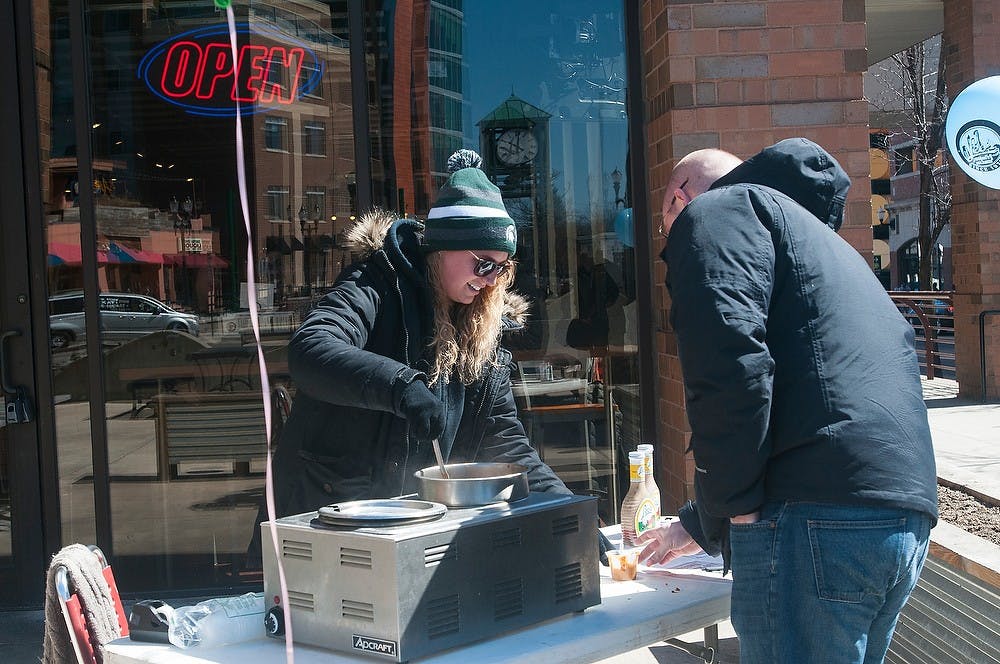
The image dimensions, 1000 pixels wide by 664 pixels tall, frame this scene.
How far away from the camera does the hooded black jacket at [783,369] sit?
1.95 m

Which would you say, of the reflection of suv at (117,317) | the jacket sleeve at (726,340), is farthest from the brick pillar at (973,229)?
the jacket sleeve at (726,340)

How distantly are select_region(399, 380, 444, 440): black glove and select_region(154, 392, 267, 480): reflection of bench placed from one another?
277 cm

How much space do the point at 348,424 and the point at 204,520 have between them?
8.34 ft

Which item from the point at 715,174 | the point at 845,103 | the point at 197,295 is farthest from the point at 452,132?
the point at 715,174

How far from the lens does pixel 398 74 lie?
15.8 feet

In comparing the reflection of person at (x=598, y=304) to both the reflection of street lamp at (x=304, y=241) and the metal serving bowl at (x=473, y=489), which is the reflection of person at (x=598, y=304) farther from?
the metal serving bowl at (x=473, y=489)

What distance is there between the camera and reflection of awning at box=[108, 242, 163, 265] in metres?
4.78

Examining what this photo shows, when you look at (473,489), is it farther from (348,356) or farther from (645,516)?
(645,516)

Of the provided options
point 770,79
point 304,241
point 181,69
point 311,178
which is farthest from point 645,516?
point 181,69

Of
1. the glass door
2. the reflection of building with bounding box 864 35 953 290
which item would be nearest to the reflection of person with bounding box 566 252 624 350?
the glass door

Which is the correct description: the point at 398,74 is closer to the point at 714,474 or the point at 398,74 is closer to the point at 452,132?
the point at 452,132

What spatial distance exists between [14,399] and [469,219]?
2.98 metres

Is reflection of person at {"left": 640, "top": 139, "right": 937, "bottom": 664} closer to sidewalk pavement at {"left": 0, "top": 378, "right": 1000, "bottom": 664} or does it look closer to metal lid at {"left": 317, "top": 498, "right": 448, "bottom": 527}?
metal lid at {"left": 317, "top": 498, "right": 448, "bottom": 527}

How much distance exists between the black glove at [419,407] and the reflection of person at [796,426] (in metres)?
0.58
